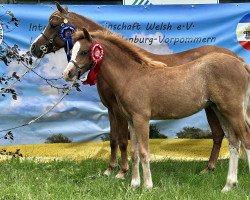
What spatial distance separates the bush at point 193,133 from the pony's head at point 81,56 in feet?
9.30

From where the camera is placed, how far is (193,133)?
776cm

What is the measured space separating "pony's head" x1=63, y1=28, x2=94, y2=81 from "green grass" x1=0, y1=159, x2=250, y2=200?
4.15 feet

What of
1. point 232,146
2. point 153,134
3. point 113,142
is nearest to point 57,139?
point 113,142

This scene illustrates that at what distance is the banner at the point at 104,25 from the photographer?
298 inches

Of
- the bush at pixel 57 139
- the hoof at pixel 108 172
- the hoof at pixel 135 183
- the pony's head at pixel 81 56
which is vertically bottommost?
the hoof at pixel 108 172

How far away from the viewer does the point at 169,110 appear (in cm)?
545

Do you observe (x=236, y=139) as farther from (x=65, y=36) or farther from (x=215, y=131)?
(x=65, y=36)

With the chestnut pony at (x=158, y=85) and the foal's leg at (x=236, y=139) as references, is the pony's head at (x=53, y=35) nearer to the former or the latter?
the chestnut pony at (x=158, y=85)

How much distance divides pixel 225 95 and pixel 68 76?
1758mm

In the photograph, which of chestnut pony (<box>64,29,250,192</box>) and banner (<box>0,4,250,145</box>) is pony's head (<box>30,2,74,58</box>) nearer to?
banner (<box>0,4,250,145</box>)

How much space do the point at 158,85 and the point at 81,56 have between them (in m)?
0.91

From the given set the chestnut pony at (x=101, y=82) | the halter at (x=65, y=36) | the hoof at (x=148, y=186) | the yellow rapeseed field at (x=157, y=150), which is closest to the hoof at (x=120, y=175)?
the chestnut pony at (x=101, y=82)

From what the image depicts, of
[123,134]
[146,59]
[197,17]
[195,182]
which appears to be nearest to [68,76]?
[146,59]

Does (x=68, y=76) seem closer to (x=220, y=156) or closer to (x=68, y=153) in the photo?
(x=68, y=153)
